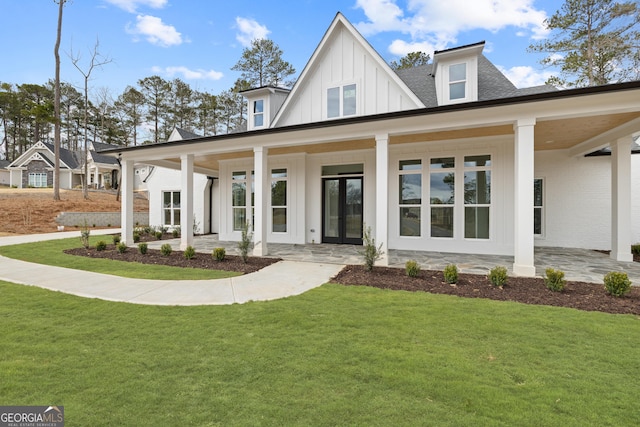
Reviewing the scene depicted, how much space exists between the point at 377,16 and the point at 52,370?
57.9 feet

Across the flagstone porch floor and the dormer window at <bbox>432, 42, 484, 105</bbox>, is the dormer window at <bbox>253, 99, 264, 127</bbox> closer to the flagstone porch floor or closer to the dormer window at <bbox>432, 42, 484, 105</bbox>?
the flagstone porch floor

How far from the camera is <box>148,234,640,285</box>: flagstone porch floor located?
6.29 m

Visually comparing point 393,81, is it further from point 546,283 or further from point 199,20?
point 199,20

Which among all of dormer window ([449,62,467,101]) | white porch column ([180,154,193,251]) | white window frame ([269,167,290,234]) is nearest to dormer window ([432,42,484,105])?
dormer window ([449,62,467,101])

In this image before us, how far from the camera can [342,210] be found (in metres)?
10.4

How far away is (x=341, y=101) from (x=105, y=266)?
8534mm

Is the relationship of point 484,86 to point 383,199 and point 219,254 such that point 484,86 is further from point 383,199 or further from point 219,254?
point 219,254

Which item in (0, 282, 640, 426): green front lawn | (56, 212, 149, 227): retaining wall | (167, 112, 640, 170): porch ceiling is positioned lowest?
(0, 282, 640, 426): green front lawn

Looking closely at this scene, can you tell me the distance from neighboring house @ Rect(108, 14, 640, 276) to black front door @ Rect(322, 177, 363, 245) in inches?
1.4

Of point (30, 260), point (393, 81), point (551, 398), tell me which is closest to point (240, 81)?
point (393, 81)

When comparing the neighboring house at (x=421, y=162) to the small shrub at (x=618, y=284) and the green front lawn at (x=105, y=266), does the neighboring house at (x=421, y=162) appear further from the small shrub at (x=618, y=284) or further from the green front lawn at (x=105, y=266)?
the green front lawn at (x=105, y=266)

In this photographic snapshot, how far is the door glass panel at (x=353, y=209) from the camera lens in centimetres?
1021

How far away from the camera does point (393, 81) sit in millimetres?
9867

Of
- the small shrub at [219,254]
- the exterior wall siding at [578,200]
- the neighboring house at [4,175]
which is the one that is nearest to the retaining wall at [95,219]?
the small shrub at [219,254]
